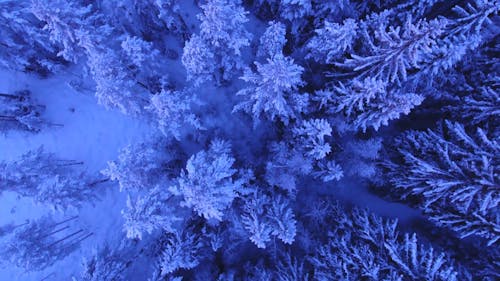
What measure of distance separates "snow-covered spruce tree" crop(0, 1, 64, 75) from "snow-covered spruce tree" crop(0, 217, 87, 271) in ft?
28.4

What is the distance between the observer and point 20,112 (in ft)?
55.1

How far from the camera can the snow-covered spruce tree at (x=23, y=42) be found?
13297mm

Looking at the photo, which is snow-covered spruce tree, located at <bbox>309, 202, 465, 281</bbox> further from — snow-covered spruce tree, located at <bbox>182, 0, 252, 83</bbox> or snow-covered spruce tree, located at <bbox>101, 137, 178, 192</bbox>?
snow-covered spruce tree, located at <bbox>182, 0, 252, 83</bbox>

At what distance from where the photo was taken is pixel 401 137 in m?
14.4

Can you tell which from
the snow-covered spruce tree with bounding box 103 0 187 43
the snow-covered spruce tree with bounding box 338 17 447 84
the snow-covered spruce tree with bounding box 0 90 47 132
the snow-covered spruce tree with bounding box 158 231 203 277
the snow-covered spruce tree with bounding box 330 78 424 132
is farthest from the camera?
the snow-covered spruce tree with bounding box 0 90 47 132

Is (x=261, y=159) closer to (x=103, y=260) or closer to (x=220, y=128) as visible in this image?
(x=220, y=128)

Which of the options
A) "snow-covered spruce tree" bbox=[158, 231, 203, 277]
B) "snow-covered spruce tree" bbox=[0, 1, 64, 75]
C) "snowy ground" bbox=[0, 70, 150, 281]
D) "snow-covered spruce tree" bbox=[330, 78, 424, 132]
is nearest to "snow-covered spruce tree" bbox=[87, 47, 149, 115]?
"snow-covered spruce tree" bbox=[0, 1, 64, 75]

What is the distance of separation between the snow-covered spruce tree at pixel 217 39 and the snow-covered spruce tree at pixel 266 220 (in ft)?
20.1

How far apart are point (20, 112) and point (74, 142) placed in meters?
3.27

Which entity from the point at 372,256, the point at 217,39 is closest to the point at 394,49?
the point at 217,39

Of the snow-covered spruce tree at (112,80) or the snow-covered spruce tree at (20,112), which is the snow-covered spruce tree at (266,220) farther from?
the snow-covered spruce tree at (20,112)

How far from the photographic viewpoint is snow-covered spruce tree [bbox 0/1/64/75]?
1330cm

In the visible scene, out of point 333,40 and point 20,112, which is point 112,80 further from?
point 20,112

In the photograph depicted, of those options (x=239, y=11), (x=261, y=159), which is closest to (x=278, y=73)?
(x=239, y=11)
